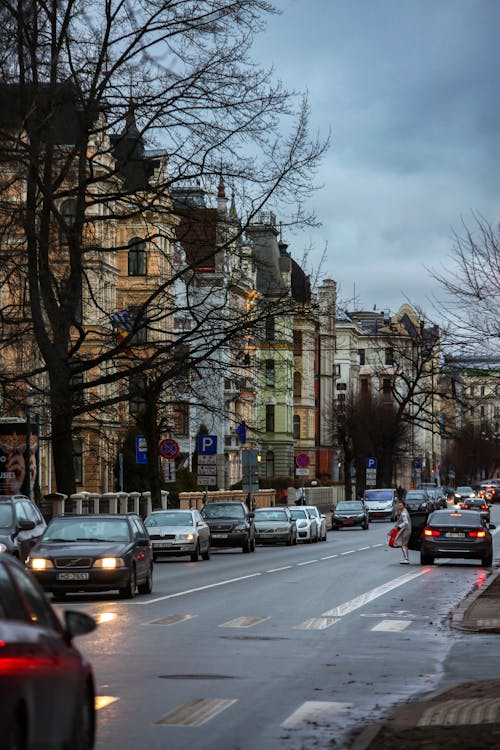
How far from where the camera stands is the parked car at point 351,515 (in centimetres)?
7731

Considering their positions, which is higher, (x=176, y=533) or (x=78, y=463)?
(x=78, y=463)

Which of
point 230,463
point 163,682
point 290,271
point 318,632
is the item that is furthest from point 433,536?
point 290,271

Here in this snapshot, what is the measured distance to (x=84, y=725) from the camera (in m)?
8.62

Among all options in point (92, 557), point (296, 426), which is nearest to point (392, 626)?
point (92, 557)

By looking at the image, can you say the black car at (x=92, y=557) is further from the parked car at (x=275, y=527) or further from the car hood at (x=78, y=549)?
the parked car at (x=275, y=527)

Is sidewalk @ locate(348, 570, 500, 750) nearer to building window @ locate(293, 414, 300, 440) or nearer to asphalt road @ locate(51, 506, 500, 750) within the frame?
asphalt road @ locate(51, 506, 500, 750)

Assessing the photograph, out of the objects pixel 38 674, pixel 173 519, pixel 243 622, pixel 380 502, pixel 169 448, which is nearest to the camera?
pixel 38 674

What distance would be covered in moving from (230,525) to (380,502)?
43.8m

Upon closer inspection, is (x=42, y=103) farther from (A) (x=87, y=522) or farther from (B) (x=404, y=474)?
(B) (x=404, y=474)

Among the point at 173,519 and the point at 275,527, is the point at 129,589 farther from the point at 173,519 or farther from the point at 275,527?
the point at 275,527

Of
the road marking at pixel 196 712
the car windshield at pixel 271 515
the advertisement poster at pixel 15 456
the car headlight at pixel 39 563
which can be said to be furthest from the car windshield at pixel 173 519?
the road marking at pixel 196 712

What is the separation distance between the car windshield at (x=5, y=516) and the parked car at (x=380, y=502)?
6581 cm

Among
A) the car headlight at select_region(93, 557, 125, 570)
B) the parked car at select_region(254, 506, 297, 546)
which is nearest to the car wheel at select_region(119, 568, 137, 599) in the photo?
the car headlight at select_region(93, 557, 125, 570)

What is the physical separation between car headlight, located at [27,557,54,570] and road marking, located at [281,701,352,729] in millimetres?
12784
